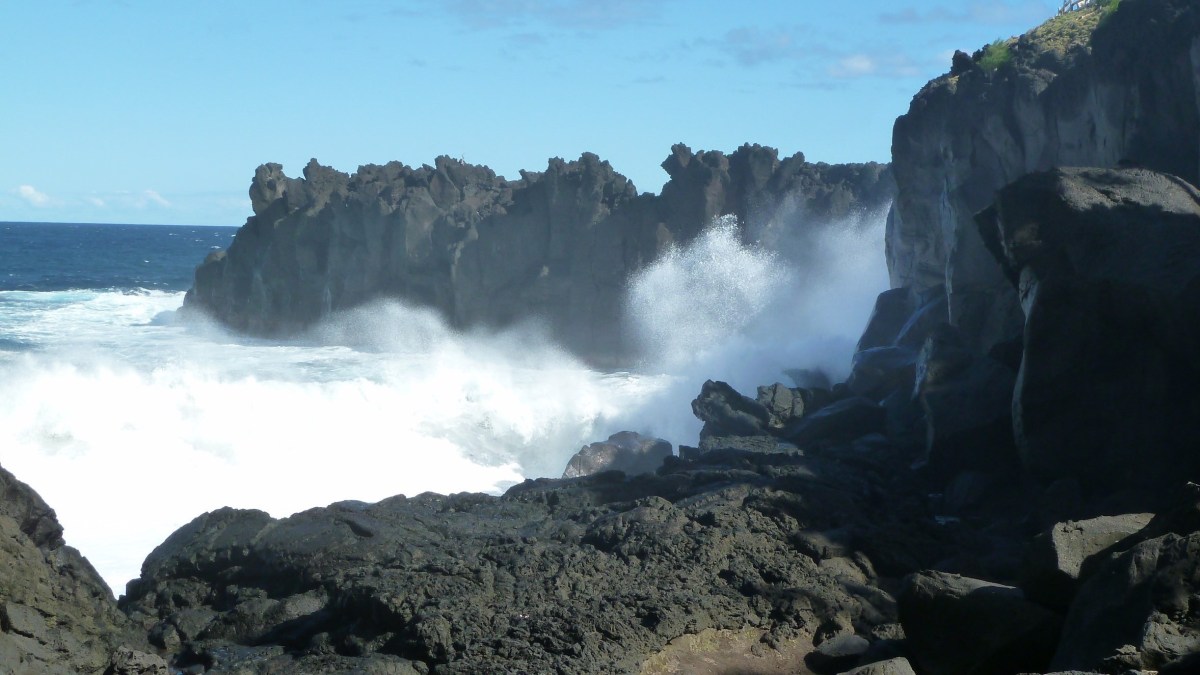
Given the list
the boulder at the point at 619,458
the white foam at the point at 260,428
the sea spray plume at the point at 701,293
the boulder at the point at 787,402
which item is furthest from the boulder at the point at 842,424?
the sea spray plume at the point at 701,293

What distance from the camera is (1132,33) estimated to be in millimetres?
15547

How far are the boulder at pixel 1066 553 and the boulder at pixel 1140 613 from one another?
0.51 meters

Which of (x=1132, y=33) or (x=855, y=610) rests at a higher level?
(x=1132, y=33)

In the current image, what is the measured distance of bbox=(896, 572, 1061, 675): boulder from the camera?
7.08 meters

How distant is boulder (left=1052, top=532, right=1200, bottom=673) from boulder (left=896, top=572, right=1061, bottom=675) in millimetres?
357

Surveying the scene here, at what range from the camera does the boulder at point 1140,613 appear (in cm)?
566

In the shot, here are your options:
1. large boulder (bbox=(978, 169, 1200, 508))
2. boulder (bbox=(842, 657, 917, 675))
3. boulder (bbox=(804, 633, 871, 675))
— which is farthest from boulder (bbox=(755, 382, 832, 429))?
boulder (bbox=(842, 657, 917, 675))

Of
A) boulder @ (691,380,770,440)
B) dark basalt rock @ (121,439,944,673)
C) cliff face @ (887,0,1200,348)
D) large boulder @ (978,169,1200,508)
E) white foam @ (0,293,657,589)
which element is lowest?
white foam @ (0,293,657,589)

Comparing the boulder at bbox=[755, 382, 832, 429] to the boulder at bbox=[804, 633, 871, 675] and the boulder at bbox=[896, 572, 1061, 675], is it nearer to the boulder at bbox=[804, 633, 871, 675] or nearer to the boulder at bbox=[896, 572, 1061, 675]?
the boulder at bbox=[804, 633, 871, 675]

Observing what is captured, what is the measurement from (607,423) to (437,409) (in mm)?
3388

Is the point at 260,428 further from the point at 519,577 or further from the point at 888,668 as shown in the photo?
the point at 888,668

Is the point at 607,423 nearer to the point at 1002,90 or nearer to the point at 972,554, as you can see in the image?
the point at 1002,90

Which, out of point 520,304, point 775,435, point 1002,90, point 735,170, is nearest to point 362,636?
A: point 775,435

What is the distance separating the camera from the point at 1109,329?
38.5 ft
